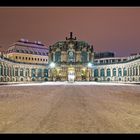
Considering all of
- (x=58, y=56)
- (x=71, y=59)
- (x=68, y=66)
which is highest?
(x=58, y=56)

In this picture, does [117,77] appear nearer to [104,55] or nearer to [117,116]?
[104,55]

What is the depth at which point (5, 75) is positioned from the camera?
64.6 meters

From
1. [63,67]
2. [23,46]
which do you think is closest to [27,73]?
[63,67]

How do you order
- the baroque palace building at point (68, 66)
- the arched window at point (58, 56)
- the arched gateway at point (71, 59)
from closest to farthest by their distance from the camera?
the baroque palace building at point (68, 66), the arched gateway at point (71, 59), the arched window at point (58, 56)

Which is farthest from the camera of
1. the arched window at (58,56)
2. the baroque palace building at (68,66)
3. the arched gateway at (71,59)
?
the arched window at (58,56)

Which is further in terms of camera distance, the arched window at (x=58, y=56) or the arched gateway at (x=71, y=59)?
the arched window at (x=58, y=56)

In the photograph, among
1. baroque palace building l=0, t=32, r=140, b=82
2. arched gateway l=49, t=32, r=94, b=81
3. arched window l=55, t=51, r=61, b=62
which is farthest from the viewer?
arched window l=55, t=51, r=61, b=62

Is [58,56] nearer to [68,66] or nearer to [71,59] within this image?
[71,59]

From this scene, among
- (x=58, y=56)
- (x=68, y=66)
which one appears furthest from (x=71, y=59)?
(x=58, y=56)

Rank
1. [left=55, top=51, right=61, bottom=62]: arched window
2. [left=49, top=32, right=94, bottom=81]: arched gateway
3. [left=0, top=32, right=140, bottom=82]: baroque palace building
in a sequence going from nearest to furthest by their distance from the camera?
[left=0, top=32, right=140, bottom=82]: baroque palace building, [left=49, top=32, right=94, bottom=81]: arched gateway, [left=55, top=51, right=61, bottom=62]: arched window

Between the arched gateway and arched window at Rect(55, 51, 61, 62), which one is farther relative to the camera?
arched window at Rect(55, 51, 61, 62)

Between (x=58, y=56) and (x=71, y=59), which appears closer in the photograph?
(x=71, y=59)

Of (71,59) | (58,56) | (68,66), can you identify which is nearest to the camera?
(68,66)
